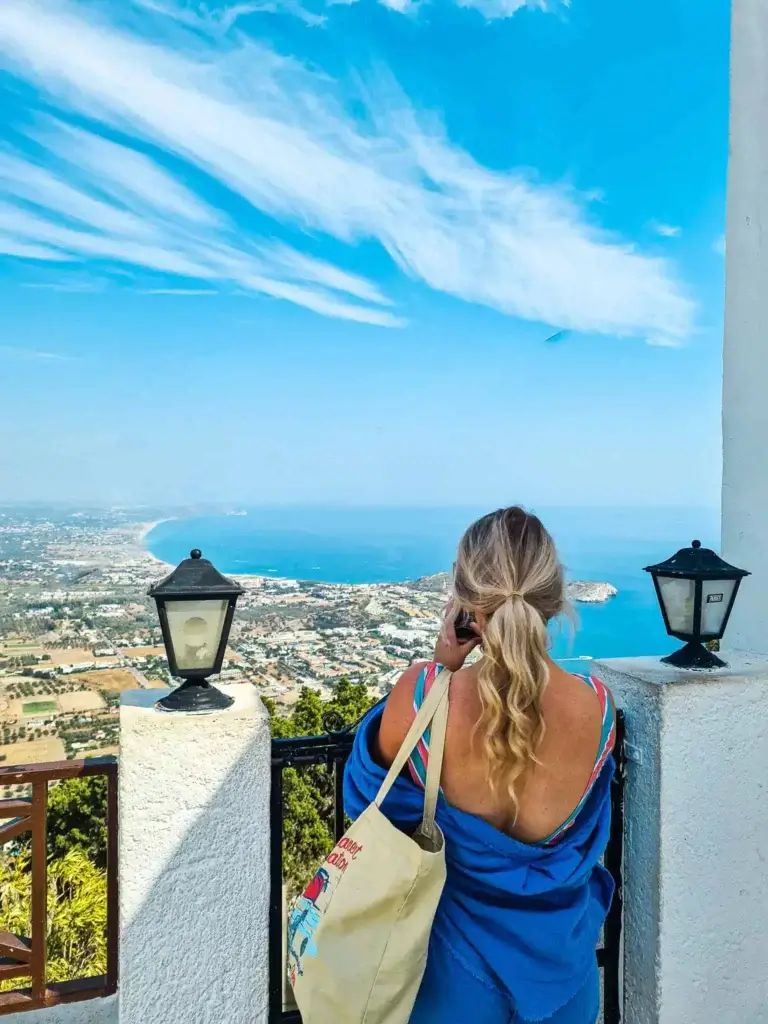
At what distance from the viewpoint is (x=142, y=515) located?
20844mm

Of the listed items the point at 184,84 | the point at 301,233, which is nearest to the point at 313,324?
the point at 301,233

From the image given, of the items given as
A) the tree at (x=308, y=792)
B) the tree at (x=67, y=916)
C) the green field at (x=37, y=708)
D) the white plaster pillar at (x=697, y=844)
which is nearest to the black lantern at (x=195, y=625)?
the white plaster pillar at (x=697, y=844)

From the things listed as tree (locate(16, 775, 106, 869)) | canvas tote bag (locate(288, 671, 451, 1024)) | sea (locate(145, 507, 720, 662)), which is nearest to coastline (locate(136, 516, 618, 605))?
sea (locate(145, 507, 720, 662))

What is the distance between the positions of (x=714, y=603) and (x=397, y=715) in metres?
1.21

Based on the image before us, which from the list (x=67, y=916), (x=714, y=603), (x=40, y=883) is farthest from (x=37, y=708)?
(x=714, y=603)

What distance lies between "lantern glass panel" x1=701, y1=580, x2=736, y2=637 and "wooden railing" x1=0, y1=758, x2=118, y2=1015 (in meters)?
1.65

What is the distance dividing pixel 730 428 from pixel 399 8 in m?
23.7

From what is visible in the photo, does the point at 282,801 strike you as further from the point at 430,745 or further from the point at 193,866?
the point at 430,745

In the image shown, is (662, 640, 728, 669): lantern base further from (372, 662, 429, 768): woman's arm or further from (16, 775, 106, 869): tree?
(16, 775, 106, 869): tree

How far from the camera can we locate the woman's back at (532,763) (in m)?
1.19

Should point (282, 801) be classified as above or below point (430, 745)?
below

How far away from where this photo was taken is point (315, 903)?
1.15 m

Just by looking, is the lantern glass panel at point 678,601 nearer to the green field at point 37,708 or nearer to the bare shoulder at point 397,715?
the bare shoulder at point 397,715

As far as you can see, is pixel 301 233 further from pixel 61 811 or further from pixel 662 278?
pixel 61 811
